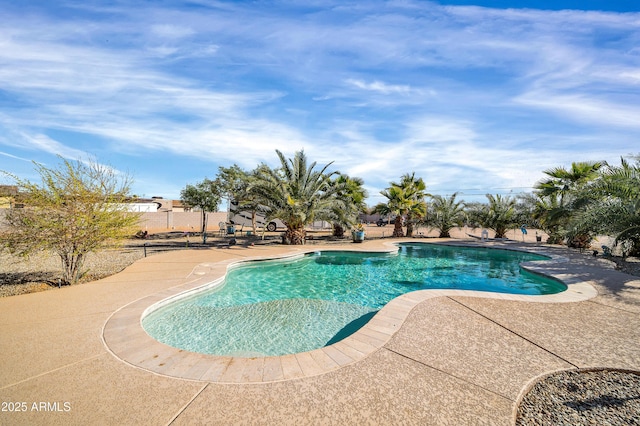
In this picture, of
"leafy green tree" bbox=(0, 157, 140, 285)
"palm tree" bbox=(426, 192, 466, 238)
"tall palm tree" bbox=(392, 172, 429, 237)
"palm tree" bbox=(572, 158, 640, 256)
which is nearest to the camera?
"leafy green tree" bbox=(0, 157, 140, 285)

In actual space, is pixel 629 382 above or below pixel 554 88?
below

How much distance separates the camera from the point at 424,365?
3.34 meters

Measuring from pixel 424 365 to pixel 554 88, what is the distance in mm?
12235

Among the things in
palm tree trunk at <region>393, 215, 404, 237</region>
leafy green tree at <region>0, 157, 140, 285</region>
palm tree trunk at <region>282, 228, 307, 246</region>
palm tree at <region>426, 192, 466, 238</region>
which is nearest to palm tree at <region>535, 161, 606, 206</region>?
palm tree at <region>426, 192, 466, 238</region>

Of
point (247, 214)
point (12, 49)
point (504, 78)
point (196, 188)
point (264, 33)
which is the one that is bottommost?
point (247, 214)

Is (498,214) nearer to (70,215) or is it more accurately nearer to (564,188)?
(564,188)

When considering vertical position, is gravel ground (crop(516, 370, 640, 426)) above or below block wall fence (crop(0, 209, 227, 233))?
below

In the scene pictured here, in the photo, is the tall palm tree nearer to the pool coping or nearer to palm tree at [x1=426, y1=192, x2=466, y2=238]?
palm tree at [x1=426, y1=192, x2=466, y2=238]

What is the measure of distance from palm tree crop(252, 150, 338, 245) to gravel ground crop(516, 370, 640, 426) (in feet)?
38.5

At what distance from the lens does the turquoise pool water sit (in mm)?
4883

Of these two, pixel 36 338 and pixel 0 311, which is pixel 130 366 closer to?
pixel 36 338

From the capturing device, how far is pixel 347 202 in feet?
56.0

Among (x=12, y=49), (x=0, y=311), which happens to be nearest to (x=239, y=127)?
(x=12, y=49)

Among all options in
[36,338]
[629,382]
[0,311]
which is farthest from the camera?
[0,311]
